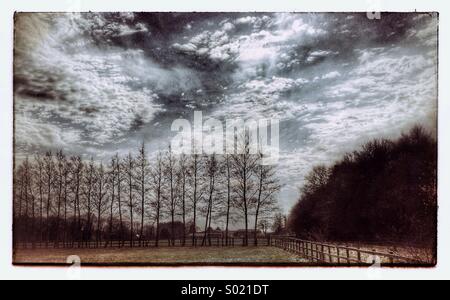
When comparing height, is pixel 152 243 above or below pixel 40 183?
below

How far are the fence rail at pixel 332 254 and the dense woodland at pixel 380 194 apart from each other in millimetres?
292

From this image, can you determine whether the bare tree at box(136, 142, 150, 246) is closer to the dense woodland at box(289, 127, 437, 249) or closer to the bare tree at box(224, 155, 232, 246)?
the bare tree at box(224, 155, 232, 246)

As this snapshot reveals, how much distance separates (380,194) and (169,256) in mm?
5809

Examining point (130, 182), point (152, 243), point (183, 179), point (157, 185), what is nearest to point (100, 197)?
point (130, 182)

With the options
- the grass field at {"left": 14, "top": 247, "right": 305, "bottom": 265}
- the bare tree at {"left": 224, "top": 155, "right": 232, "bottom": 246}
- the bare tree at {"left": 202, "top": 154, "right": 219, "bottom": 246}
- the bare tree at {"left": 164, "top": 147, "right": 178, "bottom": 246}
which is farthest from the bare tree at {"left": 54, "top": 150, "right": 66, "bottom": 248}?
the bare tree at {"left": 224, "top": 155, "right": 232, "bottom": 246}

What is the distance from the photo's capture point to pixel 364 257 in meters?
11.3

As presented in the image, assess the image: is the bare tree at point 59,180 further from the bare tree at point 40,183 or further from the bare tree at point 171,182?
the bare tree at point 171,182

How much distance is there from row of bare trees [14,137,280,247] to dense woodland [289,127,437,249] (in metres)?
1.34

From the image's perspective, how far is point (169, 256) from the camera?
11609 mm

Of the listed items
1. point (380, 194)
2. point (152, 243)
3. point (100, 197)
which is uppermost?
point (380, 194)

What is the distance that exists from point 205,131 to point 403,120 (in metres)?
5.23

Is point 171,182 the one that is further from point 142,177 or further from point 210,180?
point 210,180

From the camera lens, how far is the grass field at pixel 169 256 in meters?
11.5
